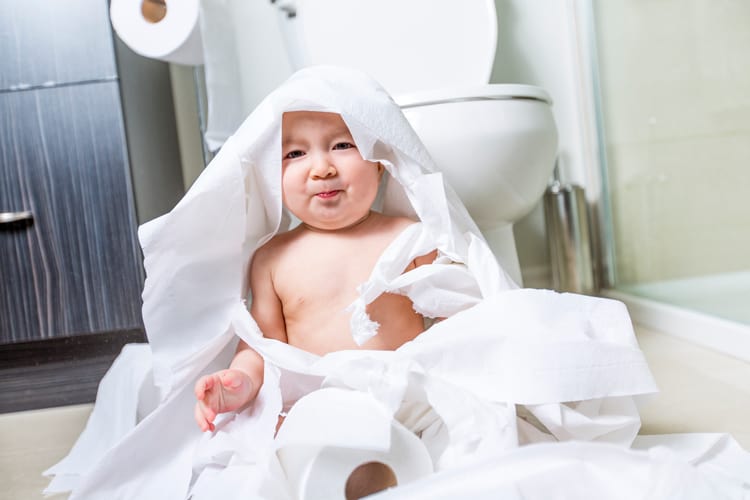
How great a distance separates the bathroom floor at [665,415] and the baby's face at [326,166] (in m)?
0.39

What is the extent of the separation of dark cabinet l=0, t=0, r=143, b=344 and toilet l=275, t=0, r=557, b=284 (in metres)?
0.39

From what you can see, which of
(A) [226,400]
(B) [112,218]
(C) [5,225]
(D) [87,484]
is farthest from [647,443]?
(C) [5,225]

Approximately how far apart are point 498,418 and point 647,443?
0.59 feet

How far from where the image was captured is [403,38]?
1.27 m

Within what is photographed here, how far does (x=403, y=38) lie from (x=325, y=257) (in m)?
0.65

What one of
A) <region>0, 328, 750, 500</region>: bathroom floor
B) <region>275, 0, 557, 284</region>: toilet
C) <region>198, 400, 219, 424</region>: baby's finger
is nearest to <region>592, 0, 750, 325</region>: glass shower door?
<region>0, 328, 750, 500</region>: bathroom floor

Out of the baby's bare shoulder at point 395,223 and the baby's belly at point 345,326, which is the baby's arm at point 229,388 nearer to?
the baby's belly at point 345,326

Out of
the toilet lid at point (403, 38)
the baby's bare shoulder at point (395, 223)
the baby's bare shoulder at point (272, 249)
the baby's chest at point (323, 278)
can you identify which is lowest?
the baby's chest at point (323, 278)

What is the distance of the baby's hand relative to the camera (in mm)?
609

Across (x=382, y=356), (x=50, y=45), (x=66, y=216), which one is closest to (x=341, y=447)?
(x=382, y=356)

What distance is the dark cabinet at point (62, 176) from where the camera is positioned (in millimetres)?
1098

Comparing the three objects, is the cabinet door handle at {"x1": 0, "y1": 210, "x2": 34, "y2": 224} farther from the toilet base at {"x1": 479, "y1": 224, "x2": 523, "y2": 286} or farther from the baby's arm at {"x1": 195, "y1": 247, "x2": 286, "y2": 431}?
the toilet base at {"x1": 479, "y1": 224, "x2": 523, "y2": 286}

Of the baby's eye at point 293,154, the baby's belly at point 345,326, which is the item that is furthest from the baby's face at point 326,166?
the baby's belly at point 345,326

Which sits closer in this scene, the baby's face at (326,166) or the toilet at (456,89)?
the baby's face at (326,166)
